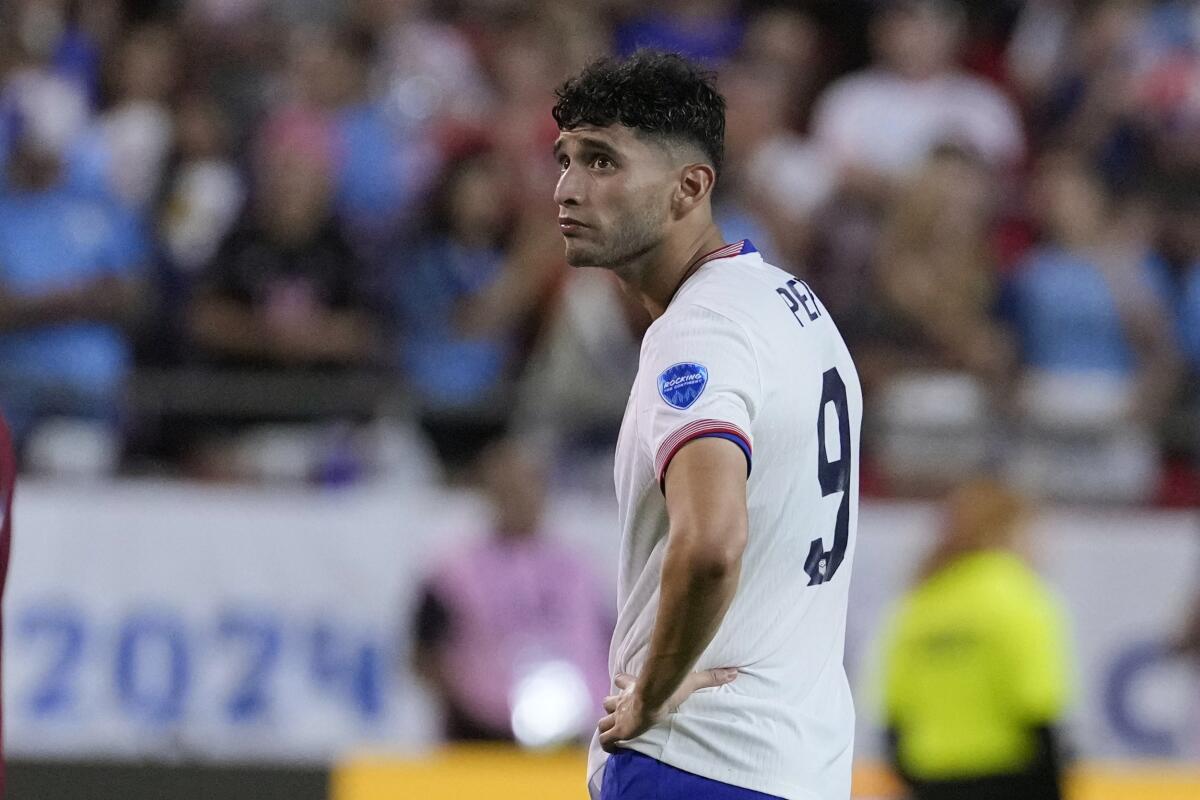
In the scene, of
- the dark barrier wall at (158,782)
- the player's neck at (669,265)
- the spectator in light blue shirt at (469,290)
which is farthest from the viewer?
the spectator in light blue shirt at (469,290)

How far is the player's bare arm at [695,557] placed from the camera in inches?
114

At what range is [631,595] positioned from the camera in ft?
10.6

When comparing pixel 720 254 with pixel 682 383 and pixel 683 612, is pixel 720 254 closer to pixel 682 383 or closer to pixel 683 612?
pixel 682 383

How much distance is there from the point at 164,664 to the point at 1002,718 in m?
3.80

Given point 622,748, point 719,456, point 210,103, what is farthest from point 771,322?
point 210,103

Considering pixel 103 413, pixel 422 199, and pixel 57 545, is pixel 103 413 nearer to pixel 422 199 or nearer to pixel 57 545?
pixel 57 545

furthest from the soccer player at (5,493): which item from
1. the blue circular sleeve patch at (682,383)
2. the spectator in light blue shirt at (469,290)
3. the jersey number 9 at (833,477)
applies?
the spectator in light blue shirt at (469,290)

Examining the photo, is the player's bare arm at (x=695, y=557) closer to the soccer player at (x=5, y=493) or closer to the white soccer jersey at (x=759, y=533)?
the white soccer jersey at (x=759, y=533)

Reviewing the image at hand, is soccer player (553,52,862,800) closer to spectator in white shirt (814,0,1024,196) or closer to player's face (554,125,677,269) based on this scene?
player's face (554,125,677,269)

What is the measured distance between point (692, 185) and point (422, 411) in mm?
5369

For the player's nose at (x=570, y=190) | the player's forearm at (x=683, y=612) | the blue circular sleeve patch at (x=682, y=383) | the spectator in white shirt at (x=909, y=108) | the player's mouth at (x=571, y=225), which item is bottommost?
the player's forearm at (x=683, y=612)

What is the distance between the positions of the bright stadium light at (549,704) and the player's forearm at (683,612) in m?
5.09

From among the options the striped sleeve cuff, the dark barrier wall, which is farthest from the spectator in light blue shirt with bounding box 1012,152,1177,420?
the striped sleeve cuff

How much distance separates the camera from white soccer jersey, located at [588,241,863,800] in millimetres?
3088
